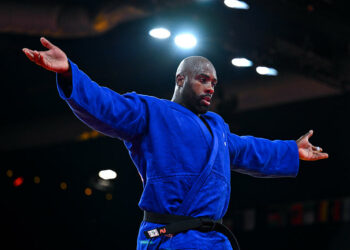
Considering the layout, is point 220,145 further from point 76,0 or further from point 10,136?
point 10,136

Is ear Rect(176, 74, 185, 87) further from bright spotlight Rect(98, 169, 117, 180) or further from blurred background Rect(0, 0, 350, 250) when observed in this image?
bright spotlight Rect(98, 169, 117, 180)

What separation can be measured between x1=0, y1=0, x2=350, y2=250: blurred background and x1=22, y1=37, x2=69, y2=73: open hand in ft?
13.1

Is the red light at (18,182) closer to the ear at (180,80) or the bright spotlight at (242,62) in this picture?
the bright spotlight at (242,62)

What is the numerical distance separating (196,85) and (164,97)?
6707 mm

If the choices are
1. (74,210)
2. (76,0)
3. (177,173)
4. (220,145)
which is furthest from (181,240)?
(74,210)

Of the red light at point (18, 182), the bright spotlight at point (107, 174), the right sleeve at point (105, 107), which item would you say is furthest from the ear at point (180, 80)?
the red light at point (18, 182)

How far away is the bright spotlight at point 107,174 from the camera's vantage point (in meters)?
10.0

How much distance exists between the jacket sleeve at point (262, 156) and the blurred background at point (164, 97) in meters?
3.19

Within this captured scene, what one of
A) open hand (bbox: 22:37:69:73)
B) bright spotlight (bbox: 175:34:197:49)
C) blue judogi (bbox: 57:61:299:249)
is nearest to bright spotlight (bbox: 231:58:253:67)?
bright spotlight (bbox: 175:34:197:49)

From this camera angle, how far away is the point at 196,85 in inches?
115

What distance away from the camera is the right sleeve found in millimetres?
2512

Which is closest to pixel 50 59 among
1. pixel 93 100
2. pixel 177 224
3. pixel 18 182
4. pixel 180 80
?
pixel 93 100

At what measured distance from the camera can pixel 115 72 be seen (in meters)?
9.00

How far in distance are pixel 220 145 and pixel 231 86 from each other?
21.6 ft
